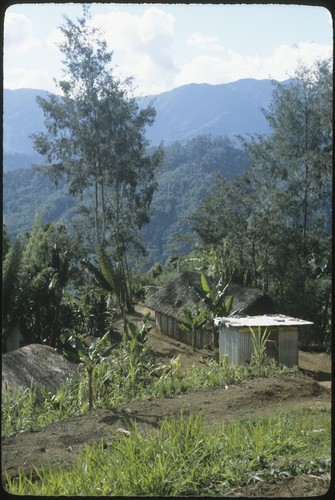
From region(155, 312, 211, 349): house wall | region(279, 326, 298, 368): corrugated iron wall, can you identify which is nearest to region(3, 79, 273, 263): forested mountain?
region(155, 312, 211, 349): house wall

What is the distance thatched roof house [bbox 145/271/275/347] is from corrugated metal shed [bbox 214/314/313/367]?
359 cm

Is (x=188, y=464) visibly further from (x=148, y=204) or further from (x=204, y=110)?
(x=204, y=110)

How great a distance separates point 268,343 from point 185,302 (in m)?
5.76

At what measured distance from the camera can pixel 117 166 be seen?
54.9ft

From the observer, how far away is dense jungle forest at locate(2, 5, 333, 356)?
1249 centimetres

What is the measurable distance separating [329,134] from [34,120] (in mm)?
52245

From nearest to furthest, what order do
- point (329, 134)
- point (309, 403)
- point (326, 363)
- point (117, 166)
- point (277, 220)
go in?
1. point (309, 403)
2. point (326, 363)
3. point (329, 134)
4. point (277, 220)
5. point (117, 166)

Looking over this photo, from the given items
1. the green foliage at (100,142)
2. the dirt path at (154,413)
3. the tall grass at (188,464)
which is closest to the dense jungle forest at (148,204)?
the green foliage at (100,142)

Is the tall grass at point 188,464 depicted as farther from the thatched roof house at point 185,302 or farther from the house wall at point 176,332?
the house wall at point 176,332

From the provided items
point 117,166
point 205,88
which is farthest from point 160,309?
point 205,88

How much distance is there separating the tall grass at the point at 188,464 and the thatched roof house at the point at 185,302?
10.1 metres

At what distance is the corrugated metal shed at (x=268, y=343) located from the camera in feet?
29.3

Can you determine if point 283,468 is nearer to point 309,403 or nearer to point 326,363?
point 309,403

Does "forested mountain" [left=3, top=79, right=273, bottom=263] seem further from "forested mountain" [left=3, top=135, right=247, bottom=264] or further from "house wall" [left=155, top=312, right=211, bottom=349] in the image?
"house wall" [left=155, top=312, right=211, bottom=349]
